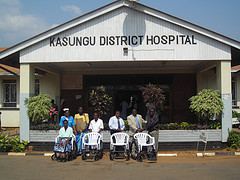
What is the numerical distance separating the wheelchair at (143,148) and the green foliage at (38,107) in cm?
360

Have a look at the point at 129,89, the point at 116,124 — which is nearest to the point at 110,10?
the point at 116,124

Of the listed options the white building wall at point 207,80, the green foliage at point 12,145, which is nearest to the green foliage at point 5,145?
the green foliage at point 12,145

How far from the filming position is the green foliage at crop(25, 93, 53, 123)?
8904 millimetres

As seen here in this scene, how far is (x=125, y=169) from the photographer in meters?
6.53

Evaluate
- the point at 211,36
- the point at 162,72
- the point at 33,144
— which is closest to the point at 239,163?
the point at 211,36

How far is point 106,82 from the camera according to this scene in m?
12.8

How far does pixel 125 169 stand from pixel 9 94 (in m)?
11.2

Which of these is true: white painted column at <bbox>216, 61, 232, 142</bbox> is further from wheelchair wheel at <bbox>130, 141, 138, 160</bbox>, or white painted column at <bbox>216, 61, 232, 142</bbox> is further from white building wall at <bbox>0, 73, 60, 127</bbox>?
white building wall at <bbox>0, 73, 60, 127</bbox>

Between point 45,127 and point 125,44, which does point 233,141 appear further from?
point 45,127

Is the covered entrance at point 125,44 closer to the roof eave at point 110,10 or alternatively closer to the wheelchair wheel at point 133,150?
the roof eave at point 110,10

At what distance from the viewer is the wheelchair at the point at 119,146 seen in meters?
7.64

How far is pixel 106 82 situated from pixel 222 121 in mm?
6234

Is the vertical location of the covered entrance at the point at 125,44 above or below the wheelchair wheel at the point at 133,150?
above

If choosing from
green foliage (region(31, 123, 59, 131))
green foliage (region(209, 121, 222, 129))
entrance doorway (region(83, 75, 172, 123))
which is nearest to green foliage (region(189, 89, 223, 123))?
green foliage (region(209, 121, 222, 129))
